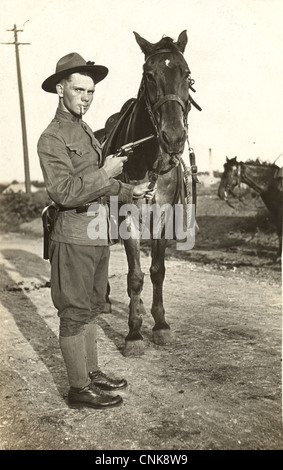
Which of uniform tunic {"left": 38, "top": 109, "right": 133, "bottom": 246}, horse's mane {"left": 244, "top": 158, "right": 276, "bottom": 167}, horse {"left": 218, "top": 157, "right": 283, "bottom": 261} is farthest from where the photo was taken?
horse's mane {"left": 244, "top": 158, "right": 276, "bottom": 167}

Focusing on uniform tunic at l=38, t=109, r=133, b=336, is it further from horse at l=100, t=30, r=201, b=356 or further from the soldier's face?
horse at l=100, t=30, r=201, b=356

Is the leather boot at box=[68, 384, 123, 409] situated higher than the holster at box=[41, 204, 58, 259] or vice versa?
the holster at box=[41, 204, 58, 259]

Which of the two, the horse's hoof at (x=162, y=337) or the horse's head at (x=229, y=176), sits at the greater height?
the horse's head at (x=229, y=176)

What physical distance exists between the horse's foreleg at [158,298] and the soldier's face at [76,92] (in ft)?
6.44

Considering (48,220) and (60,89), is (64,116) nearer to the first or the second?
(60,89)

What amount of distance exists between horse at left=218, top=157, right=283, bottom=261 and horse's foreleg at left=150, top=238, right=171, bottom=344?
214 inches

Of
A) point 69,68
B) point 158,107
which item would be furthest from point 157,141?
point 69,68

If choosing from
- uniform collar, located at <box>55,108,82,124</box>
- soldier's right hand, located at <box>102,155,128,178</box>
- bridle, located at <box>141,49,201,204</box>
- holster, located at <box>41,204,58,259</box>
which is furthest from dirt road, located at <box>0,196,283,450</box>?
uniform collar, located at <box>55,108,82,124</box>

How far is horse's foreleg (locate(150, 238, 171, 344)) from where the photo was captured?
171 inches

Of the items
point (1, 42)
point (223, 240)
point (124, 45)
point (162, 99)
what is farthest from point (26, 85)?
point (223, 240)

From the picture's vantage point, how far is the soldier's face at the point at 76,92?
2816 millimetres

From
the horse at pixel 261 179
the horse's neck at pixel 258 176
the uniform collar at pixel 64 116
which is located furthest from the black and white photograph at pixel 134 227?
the horse's neck at pixel 258 176

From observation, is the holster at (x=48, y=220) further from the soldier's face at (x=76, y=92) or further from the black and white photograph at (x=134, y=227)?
the soldier's face at (x=76, y=92)
